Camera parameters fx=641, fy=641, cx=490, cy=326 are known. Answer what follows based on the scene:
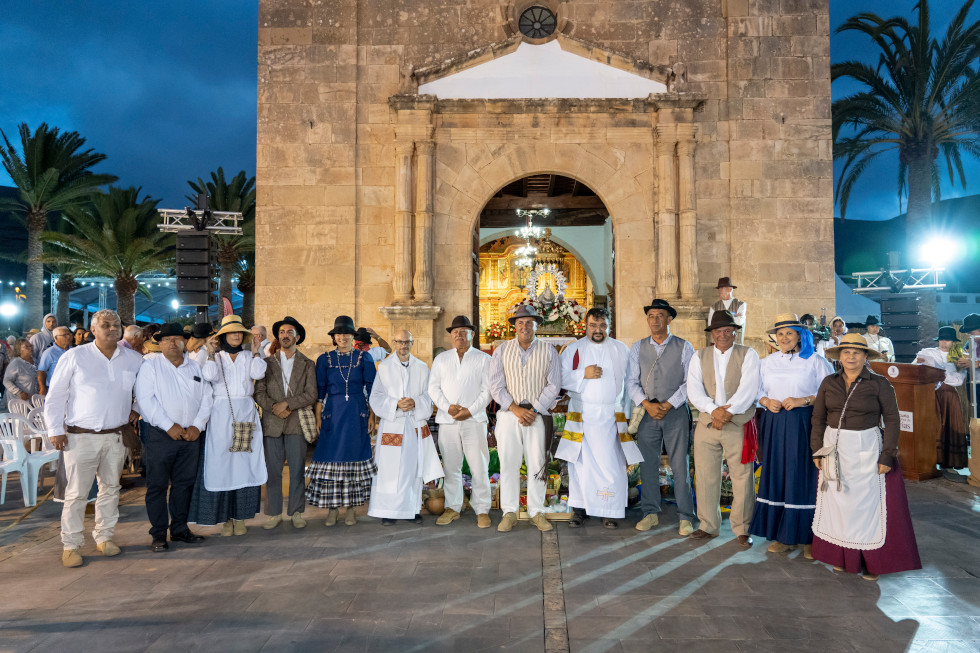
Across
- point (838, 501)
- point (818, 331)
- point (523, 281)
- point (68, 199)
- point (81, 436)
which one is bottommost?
point (838, 501)

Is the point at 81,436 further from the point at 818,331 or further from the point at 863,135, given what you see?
the point at 863,135

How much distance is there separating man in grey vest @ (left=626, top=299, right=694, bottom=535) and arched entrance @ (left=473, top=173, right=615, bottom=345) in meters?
6.54

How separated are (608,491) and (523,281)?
13600 mm

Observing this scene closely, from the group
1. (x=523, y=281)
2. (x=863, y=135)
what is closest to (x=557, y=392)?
(x=523, y=281)

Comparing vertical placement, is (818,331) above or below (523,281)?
below

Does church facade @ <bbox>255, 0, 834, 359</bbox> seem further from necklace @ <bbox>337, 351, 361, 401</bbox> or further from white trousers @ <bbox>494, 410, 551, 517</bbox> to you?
white trousers @ <bbox>494, 410, 551, 517</bbox>

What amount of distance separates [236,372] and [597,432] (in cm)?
340

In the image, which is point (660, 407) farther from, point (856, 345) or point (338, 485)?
point (338, 485)

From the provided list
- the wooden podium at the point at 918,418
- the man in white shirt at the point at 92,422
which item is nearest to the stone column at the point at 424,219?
the man in white shirt at the point at 92,422

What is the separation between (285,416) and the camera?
6.08 m

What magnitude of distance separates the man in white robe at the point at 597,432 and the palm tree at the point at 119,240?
1703cm

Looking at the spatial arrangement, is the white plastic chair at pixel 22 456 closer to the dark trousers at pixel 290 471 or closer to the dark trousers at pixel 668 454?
the dark trousers at pixel 290 471

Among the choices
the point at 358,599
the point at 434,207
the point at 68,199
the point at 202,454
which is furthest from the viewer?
the point at 68,199

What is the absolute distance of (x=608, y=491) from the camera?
598cm
